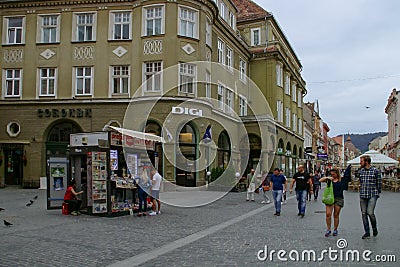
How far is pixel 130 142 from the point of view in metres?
17.0

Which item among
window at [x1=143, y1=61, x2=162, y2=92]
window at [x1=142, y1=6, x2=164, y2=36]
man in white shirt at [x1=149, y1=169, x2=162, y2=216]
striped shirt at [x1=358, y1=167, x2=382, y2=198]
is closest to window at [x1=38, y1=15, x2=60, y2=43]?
window at [x1=142, y1=6, x2=164, y2=36]

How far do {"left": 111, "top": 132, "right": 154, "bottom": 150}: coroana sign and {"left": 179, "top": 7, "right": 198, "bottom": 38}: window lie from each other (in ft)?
43.1

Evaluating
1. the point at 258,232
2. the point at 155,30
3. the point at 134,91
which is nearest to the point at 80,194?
the point at 258,232

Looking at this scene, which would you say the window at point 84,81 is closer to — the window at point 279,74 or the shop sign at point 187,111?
the shop sign at point 187,111

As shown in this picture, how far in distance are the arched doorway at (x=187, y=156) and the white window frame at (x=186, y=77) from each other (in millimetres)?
2235

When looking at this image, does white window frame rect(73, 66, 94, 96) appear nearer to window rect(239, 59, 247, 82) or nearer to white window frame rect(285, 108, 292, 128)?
window rect(239, 59, 247, 82)

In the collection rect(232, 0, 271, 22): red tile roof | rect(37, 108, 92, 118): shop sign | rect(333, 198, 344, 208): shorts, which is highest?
rect(232, 0, 271, 22): red tile roof

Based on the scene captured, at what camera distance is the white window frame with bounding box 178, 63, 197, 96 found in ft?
96.1

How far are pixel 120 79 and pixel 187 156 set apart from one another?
6804 millimetres

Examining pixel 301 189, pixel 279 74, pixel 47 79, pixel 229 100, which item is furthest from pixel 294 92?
pixel 301 189

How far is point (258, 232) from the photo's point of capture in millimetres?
12453

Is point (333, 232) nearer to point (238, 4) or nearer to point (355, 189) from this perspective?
point (355, 189)

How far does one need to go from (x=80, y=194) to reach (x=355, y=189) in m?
24.0

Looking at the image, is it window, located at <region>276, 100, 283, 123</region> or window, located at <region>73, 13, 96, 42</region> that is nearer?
window, located at <region>73, 13, 96, 42</region>
